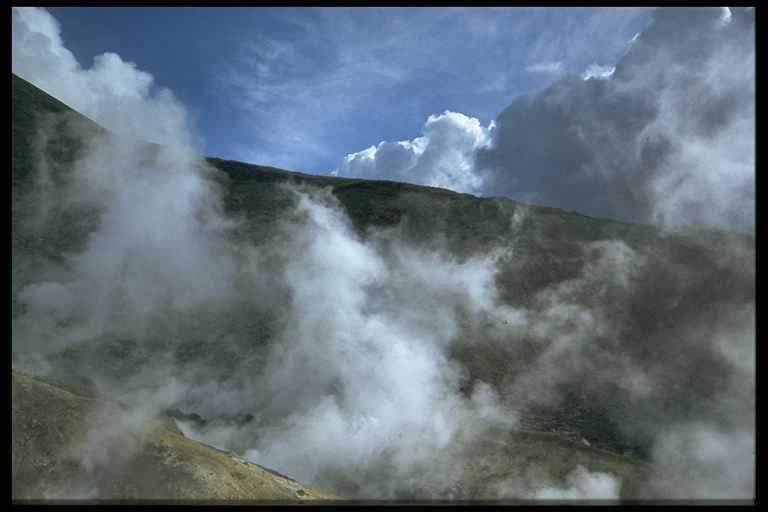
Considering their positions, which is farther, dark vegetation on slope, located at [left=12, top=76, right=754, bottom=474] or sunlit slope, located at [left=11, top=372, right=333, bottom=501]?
dark vegetation on slope, located at [left=12, top=76, right=754, bottom=474]

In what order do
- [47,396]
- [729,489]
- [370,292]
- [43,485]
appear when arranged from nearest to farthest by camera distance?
1. [729,489]
2. [43,485]
3. [47,396]
4. [370,292]

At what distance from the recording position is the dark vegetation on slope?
78.8 feet

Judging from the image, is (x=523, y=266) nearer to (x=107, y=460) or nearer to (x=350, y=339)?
(x=350, y=339)

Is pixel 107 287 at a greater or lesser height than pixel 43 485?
greater

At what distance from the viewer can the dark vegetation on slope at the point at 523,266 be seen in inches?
946

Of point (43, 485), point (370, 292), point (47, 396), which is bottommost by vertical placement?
point (43, 485)

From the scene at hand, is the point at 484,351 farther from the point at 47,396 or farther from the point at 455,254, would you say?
the point at 47,396

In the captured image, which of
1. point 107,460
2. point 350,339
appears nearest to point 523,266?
point 350,339

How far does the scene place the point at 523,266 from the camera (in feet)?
139

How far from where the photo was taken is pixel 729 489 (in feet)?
33.7

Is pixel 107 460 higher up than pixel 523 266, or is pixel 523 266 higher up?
pixel 523 266

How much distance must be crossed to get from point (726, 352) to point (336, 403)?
68.5ft

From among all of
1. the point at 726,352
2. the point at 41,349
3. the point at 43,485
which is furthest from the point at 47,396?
the point at 726,352

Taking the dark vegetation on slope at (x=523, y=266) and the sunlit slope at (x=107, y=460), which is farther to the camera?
the dark vegetation on slope at (x=523, y=266)
